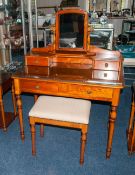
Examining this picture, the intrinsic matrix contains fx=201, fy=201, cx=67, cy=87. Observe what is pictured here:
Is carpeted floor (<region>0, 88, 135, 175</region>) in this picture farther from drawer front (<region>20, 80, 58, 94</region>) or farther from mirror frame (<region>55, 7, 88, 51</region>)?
mirror frame (<region>55, 7, 88, 51</region>)

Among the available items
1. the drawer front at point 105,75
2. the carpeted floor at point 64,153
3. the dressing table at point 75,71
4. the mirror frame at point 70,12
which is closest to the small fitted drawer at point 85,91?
the dressing table at point 75,71

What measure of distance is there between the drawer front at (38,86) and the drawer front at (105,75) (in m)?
0.34

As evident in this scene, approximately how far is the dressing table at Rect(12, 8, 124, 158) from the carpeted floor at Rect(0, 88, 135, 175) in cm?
13

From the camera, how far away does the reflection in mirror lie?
179cm

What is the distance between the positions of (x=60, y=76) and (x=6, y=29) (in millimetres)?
1752

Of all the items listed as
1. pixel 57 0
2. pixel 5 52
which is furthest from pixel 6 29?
pixel 57 0

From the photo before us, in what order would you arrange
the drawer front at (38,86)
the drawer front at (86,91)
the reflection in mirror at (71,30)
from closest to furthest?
the drawer front at (86,91), the drawer front at (38,86), the reflection in mirror at (71,30)

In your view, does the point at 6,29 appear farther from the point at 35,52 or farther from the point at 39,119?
the point at 39,119

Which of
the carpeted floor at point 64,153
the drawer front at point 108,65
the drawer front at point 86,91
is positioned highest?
the drawer front at point 108,65

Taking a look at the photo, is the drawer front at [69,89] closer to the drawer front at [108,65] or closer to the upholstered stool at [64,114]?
the upholstered stool at [64,114]

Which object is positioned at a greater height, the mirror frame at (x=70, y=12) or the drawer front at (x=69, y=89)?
the mirror frame at (x=70, y=12)

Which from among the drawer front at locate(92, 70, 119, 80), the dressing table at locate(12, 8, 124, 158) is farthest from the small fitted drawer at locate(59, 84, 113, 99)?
the drawer front at locate(92, 70, 119, 80)

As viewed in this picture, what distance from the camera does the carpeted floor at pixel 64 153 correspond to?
1701 millimetres

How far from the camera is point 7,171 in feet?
5.52
